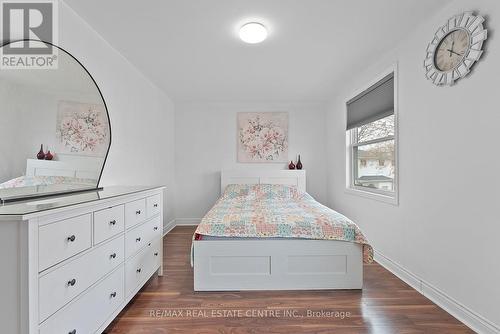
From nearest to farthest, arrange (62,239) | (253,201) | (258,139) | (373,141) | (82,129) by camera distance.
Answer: (62,239) < (82,129) < (373,141) < (253,201) < (258,139)

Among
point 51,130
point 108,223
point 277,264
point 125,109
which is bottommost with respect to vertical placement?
point 277,264

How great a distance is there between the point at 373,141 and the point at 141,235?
268cm

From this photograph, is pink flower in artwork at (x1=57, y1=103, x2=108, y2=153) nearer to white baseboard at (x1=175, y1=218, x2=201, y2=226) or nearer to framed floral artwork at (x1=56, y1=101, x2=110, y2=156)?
framed floral artwork at (x1=56, y1=101, x2=110, y2=156)

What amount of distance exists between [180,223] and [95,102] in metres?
2.73

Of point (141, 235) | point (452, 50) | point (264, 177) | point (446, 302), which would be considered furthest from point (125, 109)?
point (446, 302)

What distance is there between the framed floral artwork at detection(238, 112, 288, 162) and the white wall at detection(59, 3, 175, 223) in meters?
1.29

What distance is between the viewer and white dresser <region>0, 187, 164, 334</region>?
0.90 meters

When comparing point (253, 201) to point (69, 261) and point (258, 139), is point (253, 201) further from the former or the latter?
point (69, 261)

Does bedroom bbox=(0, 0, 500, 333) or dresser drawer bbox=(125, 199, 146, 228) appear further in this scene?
dresser drawer bbox=(125, 199, 146, 228)

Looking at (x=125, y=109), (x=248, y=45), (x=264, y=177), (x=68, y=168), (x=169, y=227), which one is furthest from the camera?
(x=264, y=177)

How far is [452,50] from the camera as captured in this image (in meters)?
1.69

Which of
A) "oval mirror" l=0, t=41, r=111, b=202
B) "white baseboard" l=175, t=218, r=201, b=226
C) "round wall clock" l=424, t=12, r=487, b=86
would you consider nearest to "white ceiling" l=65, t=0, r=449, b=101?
"round wall clock" l=424, t=12, r=487, b=86

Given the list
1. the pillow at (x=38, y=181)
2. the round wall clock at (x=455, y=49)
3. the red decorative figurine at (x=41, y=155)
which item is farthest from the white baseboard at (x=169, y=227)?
the round wall clock at (x=455, y=49)

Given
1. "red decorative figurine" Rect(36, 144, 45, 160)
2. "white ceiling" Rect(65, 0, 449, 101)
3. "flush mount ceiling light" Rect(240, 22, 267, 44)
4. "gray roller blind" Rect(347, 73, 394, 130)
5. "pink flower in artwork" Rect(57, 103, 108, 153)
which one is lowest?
"red decorative figurine" Rect(36, 144, 45, 160)
